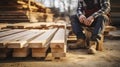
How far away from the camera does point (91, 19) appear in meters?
4.91

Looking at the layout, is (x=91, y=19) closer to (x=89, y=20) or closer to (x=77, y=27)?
(x=89, y=20)

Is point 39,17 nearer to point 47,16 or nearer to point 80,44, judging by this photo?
point 47,16

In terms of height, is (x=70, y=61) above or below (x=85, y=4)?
below

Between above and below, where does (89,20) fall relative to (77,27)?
above

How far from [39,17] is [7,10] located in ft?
9.16

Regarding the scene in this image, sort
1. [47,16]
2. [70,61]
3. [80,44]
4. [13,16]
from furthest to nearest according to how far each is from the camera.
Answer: [47,16], [13,16], [80,44], [70,61]

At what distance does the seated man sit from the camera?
491 centimetres

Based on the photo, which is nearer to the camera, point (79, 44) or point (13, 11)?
point (79, 44)

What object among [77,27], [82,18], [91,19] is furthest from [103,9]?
[77,27]

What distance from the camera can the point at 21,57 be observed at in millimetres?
4262

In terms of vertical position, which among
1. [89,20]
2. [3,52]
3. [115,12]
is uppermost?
[89,20]

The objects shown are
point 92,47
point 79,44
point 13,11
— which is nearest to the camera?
point 92,47

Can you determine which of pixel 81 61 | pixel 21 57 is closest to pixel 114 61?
pixel 81 61

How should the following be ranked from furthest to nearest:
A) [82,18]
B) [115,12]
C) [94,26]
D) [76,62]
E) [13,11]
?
[115,12], [13,11], [94,26], [82,18], [76,62]
